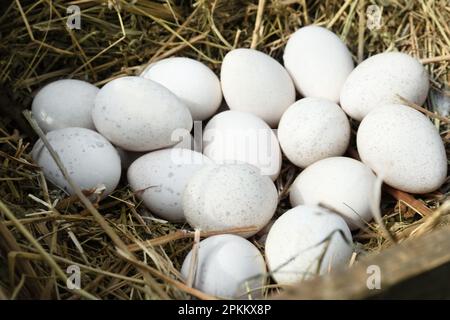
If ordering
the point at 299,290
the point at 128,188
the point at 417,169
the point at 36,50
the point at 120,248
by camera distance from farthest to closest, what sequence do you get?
1. the point at 36,50
2. the point at 128,188
3. the point at 417,169
4. the point at 120,248
5. the point at 299,290

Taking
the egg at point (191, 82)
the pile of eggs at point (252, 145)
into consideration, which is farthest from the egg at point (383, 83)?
the egg at point (191, 82)

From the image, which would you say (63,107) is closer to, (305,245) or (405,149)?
(305,245)

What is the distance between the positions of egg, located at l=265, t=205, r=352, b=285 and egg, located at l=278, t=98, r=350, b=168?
25cm

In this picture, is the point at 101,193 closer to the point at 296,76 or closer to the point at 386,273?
the point at 296,76

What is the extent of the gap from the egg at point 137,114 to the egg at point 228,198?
0.17 meters

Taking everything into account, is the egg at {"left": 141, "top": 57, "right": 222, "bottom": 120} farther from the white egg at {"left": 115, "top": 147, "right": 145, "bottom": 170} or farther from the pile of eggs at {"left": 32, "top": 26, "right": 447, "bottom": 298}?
the white egg at {"left": 115, "top": 147, "right": 145, "bottom": 170}

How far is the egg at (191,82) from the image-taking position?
1.68 meters

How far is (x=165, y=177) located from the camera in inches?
59.9

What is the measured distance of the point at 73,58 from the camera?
180 cm

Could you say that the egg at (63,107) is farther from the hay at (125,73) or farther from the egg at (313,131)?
the egg at (313,131)

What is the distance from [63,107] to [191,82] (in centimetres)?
32

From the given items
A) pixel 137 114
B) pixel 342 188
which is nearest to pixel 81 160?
pixel 137 114
